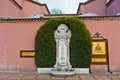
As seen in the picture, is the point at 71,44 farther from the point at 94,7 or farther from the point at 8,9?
the point at 94,7

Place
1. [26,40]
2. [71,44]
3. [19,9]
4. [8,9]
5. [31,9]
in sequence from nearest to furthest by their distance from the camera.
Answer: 1. [71,44]
2. [26,40]
3. [8,9]
4. [19,9]
5. [31,9]

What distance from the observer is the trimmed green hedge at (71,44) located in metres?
8.83

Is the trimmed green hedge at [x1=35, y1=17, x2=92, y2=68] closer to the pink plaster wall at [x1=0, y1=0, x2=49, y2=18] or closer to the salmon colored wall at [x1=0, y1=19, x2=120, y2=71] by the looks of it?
the salmon colored wall at [x1=0, y1=19, x2=120, y2=71]

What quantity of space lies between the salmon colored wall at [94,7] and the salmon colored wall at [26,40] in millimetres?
7480

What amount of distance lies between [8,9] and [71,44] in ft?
19.6

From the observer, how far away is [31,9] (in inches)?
670

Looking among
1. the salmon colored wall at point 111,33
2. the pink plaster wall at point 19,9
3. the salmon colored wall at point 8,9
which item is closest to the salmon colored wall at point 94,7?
the pink plaster wall at point 19,9

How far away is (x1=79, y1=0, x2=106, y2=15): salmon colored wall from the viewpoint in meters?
16.6

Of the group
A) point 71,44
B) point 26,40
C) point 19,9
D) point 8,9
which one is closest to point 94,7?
point 19,9

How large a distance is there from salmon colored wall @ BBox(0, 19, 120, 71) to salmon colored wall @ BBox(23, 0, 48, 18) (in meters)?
6.39

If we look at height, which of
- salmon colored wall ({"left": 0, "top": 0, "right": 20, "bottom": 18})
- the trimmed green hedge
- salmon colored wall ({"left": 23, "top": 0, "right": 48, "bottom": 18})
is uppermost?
salmon colored wall ({"left": 23, "top": 0, "right": 48, "bottom": 18})

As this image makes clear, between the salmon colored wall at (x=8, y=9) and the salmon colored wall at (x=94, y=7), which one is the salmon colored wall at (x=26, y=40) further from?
the salmon colored wall at (x=94, y=7)


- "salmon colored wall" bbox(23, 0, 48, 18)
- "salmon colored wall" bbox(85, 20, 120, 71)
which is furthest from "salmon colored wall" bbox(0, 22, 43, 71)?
"salmon colored wall" bbox(23, 0, 48, 18)

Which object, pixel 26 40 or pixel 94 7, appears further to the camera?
pixel 94 7
